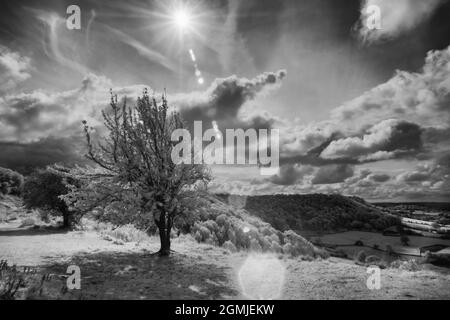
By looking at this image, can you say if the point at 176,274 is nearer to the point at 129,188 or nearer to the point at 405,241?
the point at 129,188

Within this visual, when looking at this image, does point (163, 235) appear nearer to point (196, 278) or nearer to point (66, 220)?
point (196, 278)

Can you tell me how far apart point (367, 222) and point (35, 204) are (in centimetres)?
9140

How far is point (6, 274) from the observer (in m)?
9.92

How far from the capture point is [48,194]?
31781 mm

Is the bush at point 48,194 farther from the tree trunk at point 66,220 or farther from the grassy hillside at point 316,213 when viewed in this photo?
the grassy hillside at point 316,213

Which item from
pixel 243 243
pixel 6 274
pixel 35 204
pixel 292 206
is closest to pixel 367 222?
pixel 292 206

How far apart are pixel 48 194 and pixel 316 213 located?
90184 mm

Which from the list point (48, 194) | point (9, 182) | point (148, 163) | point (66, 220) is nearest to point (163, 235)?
point (148, 163)

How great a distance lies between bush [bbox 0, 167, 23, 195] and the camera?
78625mm

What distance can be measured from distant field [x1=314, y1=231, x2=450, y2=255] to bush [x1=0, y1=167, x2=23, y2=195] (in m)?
84.4

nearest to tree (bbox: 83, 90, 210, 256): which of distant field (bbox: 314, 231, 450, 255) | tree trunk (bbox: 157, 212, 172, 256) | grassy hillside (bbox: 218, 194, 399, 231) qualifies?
tree trunk (bbox: 157, 212, 172, 256)

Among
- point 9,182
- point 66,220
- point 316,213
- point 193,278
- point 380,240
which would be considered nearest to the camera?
point 193,278

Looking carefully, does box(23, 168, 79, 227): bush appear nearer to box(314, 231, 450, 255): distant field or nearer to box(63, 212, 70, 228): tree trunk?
box(63, 212, 70, 228): tree trunk

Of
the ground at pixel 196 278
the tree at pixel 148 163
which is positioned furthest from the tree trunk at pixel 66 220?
the tree at pixel 148 163
